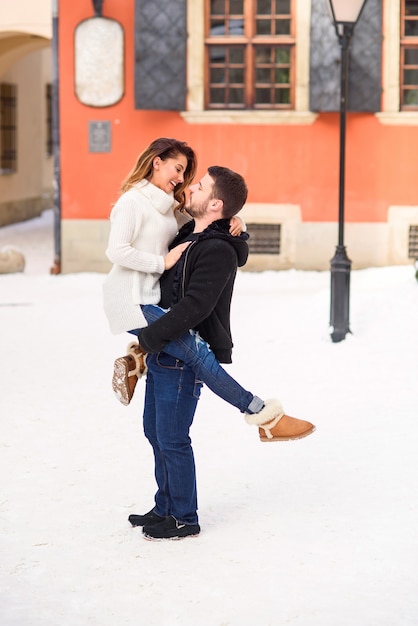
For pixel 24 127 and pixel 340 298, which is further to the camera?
pixel 24 127

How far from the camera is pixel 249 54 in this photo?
43.0 feet

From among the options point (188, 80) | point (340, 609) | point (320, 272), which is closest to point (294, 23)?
point (188, 80)

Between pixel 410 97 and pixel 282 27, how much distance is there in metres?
1.63

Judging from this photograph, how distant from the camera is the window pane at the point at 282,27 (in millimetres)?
13047

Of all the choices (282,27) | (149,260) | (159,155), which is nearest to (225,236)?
(149,260)

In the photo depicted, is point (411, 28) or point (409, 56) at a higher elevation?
point (411, 28)

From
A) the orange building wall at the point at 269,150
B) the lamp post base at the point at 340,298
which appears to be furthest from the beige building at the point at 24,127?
the lamp post base at the point at 340,298

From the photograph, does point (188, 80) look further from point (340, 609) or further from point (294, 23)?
point (340, 609)

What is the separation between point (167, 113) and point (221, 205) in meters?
9.20

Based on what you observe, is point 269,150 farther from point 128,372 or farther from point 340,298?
point 128,372

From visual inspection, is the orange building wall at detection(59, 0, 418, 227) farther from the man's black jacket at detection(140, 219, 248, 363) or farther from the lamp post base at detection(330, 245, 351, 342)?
the man's black jacket at detection(140, 219, 248, 363)

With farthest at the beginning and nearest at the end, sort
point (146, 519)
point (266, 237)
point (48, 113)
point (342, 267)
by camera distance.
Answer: point (48, 113)
point (266, 237)
point (342, 267)
point (146, 519)

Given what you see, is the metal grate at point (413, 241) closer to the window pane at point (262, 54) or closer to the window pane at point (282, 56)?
the window pane at point (282, 56)

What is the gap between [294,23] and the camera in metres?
13.0
